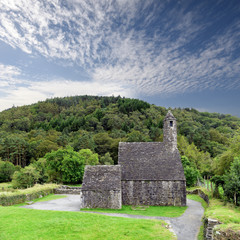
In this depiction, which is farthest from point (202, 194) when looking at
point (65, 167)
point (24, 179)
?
point (24, 179)

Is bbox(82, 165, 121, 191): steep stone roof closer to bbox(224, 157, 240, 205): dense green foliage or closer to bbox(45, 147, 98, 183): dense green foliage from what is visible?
bbox(224, 157, 240, 205): dense green foliage

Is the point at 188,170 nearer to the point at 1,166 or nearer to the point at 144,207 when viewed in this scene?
the point at 144,207

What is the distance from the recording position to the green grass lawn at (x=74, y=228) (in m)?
12.9

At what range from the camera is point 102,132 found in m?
86.3

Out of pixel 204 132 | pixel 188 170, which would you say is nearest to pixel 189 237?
pixel 188 170

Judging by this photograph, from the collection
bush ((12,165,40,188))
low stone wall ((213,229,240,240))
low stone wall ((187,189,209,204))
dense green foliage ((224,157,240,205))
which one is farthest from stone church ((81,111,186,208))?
bush ((12,165,40,188))

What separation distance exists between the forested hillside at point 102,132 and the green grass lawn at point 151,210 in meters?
11.6

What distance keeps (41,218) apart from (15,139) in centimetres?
5547

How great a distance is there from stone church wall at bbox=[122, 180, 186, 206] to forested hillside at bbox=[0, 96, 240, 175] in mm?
9125

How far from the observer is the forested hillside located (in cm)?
6356

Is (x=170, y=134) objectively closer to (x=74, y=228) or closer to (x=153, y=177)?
(x=153, y=177)

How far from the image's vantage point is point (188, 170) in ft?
140

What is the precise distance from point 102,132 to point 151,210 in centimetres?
6444

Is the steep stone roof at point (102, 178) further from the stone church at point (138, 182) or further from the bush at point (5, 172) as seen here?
the bush at point (5, 172)
